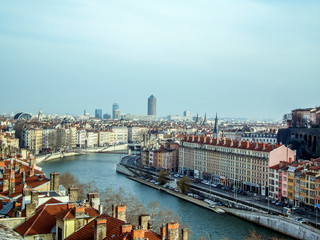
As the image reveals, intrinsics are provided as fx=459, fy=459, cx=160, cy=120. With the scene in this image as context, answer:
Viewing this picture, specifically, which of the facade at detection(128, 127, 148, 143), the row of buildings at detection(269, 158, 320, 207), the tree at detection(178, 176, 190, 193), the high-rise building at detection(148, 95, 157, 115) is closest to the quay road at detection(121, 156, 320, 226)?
the tree at detection(178, 176, 190, 193)

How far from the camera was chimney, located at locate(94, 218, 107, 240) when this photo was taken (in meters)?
4.70

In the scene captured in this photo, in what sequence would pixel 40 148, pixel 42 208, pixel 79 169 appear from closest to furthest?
pixel 42 208, pixel 79 169, pixel 40 148

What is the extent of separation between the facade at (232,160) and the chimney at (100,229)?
1462 centimetres

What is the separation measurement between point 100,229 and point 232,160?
1711 centimetres

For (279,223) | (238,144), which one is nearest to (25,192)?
(279,223)

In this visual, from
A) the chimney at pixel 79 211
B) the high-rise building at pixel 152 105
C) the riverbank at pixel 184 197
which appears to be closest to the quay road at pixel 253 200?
the riverbank at pixel 184 197

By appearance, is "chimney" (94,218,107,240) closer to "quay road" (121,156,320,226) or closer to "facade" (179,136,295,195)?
"quay road" (121,156,320,226)

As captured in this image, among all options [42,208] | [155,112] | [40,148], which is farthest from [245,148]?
[155,112]

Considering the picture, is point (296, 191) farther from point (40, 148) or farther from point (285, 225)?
point (40, 148)

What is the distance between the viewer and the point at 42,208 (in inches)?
238

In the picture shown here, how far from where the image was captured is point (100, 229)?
4.71m

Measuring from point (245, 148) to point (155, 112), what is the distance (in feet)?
471

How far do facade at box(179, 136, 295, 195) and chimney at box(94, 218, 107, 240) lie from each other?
14.6 m

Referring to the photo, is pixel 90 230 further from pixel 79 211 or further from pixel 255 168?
pixel 255 168
